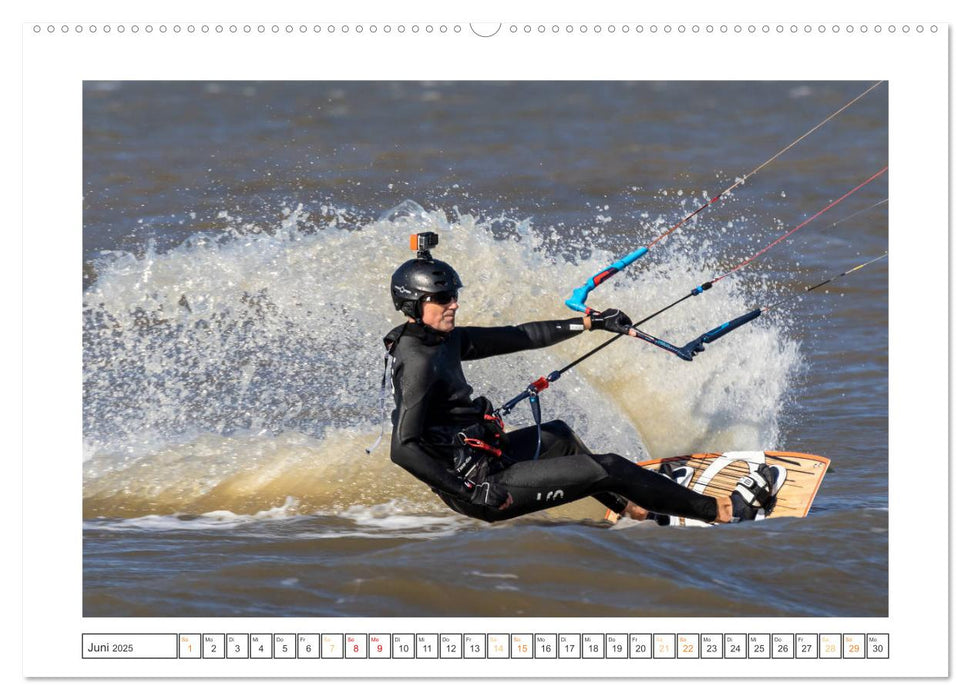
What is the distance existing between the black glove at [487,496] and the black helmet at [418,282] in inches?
→ 39.1

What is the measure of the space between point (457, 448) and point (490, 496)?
0.34 meters

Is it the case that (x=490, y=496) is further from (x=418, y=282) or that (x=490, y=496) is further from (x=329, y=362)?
(x=329, y=362)

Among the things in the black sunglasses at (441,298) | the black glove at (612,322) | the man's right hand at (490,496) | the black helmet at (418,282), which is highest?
the black helmet at (418,282)

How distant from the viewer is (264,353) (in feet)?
33.9

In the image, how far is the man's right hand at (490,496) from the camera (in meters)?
7.08

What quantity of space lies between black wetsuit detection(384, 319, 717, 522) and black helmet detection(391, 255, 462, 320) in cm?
13

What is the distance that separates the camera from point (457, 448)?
7227mm

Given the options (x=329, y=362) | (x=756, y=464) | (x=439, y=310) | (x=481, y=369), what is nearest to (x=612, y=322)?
(x=439, y=310)

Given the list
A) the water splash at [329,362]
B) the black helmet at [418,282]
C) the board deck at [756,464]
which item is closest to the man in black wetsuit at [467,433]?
the black helmet at [418,282]

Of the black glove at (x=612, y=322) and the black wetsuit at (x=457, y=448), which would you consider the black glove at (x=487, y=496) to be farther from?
the black glove at (x=612, y=322)

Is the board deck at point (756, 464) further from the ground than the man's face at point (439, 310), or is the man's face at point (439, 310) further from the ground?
the man's face at point (439, 310)
